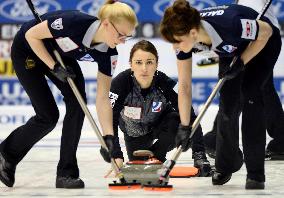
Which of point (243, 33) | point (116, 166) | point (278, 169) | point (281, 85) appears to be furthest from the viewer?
point (281, 85)

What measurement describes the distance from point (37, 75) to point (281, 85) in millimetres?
3812

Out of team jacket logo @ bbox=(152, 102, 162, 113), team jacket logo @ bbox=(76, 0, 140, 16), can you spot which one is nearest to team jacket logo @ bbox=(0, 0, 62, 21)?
team jacket logo @ bbox=(76, 0, 140, 16)

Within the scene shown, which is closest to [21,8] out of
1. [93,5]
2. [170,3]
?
[93,5]

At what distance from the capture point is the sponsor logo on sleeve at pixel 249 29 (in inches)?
150

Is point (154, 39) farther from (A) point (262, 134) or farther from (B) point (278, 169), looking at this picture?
(A) point (262, 134)

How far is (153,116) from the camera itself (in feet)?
16.4

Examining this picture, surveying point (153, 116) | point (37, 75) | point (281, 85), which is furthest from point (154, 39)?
point (37, 75)

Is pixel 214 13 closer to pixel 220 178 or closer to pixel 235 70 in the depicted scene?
pixel 235 70

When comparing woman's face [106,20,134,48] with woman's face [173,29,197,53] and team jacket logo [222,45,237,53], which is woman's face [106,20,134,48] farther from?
team jacket logo [222,45,237,53]

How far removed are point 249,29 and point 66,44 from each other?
94 centimetres

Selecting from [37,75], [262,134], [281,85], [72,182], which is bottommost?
[281,85]

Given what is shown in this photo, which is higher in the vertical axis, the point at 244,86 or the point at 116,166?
the point at 244,86

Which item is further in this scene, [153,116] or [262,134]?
[153,116]

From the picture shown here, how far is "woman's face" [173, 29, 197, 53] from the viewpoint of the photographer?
12.1ft
